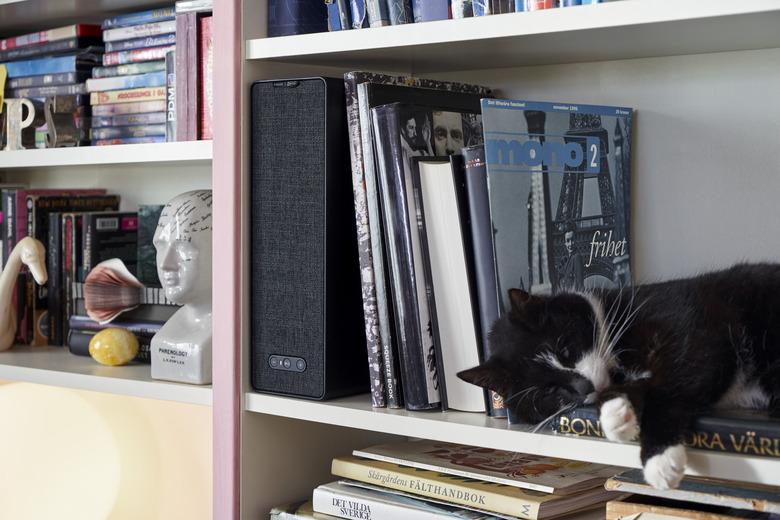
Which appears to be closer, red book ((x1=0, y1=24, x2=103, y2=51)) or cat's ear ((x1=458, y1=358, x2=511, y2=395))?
cat's ear ((x1=458, y1=358, x2=511, y2=395))

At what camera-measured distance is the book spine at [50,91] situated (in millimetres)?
1482

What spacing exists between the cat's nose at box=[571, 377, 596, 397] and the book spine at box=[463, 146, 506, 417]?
12 cm

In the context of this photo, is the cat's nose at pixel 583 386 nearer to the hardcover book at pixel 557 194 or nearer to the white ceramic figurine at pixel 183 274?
the hardcover book at pixel 557 194

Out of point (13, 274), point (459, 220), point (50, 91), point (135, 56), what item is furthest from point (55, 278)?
point (459, 220)

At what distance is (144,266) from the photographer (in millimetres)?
1511

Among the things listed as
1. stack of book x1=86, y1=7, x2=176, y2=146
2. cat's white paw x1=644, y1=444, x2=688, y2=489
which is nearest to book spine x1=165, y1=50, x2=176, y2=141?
stack of book x1=86, y1=7, x2=176, y2=146

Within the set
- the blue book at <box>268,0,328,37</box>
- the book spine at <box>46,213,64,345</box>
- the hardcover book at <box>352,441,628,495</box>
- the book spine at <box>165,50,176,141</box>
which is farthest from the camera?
the book spine at <box>46,213,64,345</box>

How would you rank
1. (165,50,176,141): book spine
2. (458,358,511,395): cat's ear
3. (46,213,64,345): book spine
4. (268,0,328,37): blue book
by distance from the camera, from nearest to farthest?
(458,358,511,395): cat's ear < (268,0,328,37): blue book < (165,50,176,141): book spine < (46,213,64,345): book spine

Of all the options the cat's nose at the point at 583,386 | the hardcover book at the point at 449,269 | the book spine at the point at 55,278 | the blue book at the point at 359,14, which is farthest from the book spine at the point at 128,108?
the cat's nose at the point at 583,386

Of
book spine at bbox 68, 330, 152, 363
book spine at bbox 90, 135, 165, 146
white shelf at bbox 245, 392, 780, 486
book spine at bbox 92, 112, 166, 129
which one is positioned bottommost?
white shelf at bbox 245, 392, 780, 486

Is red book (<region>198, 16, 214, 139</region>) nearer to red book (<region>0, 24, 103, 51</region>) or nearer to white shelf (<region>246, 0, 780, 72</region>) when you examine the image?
white shelf (<region>246, 0, 780, 72</region>)

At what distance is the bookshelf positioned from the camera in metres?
0.97

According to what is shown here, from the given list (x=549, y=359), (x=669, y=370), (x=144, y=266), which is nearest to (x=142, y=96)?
(x=144, y=266)

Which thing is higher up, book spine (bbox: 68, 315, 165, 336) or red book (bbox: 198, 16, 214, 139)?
red book (bbox: 198, 16, 214, 139)
